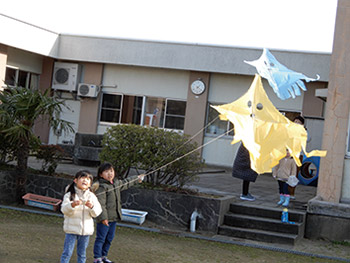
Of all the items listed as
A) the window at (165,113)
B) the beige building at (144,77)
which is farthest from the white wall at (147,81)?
the window at (165,113)

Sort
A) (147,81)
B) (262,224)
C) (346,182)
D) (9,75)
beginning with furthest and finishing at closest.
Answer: (147,81)
(9,75)
(346,182)
(262,224)

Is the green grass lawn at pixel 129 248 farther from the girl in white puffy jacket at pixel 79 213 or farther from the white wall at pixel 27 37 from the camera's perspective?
the white wall at pixel 27 37

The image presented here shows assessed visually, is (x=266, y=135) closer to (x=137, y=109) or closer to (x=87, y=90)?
(x=137, y=109)

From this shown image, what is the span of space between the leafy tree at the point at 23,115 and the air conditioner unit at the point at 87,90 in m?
9.73

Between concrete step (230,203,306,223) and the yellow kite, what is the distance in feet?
11.5

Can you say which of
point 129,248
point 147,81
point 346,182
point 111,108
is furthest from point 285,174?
point 111,108

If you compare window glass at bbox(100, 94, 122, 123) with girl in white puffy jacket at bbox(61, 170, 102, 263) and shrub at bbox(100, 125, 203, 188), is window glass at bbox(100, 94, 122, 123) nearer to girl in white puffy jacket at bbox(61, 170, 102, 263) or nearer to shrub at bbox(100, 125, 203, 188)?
shrub at bbox(100, 125, 203, 188)

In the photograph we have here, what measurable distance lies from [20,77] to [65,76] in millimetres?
1634

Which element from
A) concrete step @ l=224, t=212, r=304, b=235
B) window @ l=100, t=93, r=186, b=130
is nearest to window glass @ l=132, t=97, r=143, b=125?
window @ l=100, t=93, r=186, b=130

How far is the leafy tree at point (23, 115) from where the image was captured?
31.2 ft

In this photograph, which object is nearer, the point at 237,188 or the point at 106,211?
the point at 106,211

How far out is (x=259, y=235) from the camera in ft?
28.3

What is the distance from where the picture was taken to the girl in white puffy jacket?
221 inches

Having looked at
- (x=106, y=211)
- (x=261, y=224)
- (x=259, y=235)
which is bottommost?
(x=259, y=235)
